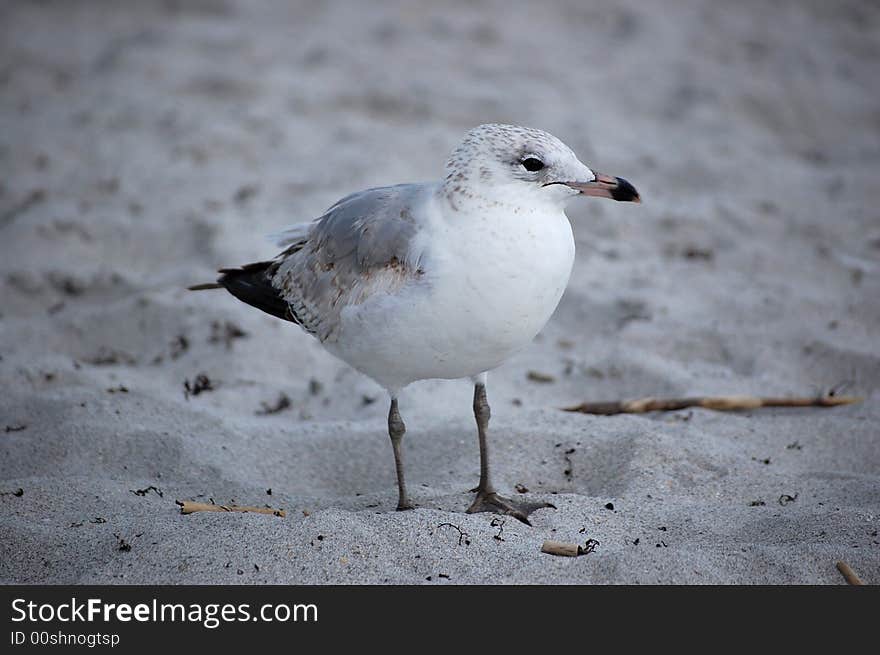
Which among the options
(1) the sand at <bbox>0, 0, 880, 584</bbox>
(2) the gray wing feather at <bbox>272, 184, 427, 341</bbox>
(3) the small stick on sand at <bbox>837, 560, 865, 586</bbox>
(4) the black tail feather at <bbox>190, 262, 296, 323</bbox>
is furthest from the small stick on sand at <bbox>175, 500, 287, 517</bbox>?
(3) the small stick on sand at <bbox>837, 560, 865, 586</bbox>

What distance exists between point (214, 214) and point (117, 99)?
190 centimetres

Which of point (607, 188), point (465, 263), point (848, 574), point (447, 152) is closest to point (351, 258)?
point (465, 263)

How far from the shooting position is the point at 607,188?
10.6 ft

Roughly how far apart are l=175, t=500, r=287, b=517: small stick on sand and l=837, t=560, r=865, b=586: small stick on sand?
179 cm

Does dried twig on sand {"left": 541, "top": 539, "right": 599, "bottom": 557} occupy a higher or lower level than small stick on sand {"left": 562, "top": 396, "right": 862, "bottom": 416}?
lower

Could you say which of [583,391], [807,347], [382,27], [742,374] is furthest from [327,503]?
[382,27]

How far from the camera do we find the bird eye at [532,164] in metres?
3.16

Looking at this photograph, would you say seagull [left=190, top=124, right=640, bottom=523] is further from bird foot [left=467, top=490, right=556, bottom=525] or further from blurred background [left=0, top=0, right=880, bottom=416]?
blurred background [left=0, top=0, right=880, bottom=416]

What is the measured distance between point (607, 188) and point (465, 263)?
0.56 meters

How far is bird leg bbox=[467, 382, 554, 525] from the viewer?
11.2 feet

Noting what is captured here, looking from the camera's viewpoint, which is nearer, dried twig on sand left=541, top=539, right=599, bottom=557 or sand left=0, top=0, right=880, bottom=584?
dried twig on sand left=541, top=539, right=599, bottom=557

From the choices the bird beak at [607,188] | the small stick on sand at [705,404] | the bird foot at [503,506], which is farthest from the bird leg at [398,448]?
the bird beak at [607,188]

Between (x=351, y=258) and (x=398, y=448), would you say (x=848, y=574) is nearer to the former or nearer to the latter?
(x=398, y=448)

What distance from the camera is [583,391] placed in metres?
4.48
